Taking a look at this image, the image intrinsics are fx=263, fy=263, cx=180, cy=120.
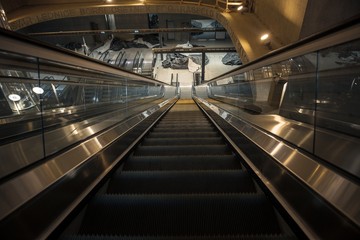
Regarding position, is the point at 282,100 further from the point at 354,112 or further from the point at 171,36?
the point at 171,36

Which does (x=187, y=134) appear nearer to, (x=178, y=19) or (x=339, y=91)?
(x=339, y=91)

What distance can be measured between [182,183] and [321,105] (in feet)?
3.87

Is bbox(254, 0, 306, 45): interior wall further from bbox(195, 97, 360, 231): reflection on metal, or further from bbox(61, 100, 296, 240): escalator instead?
bbox(61, 100, 296, 240): escalator

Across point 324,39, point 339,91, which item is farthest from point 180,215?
point 339,91

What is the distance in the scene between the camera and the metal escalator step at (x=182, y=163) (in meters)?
2.44

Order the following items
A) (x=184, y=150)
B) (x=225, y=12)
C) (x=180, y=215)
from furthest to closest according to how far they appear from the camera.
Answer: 1. (x=225, y=12)
2. (x=184, y=150)
3. (x=180, y=215)

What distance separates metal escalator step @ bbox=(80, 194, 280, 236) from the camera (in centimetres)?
144

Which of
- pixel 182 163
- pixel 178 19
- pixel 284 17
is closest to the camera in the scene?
pixel 182 163

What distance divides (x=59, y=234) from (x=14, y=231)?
29cm

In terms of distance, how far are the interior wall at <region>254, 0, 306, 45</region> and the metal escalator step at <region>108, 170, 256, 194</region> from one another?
306 inches

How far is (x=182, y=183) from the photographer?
6.46ft

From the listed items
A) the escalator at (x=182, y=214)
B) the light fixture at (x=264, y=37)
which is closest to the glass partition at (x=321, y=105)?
the escalator at (x=182, y=214)

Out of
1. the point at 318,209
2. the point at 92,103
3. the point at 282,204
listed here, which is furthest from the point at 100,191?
the point at 92,103

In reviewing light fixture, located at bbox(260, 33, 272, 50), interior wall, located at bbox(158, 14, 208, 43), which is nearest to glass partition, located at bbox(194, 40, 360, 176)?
light fixture, located at bbox(260, 33, 272, 50)
